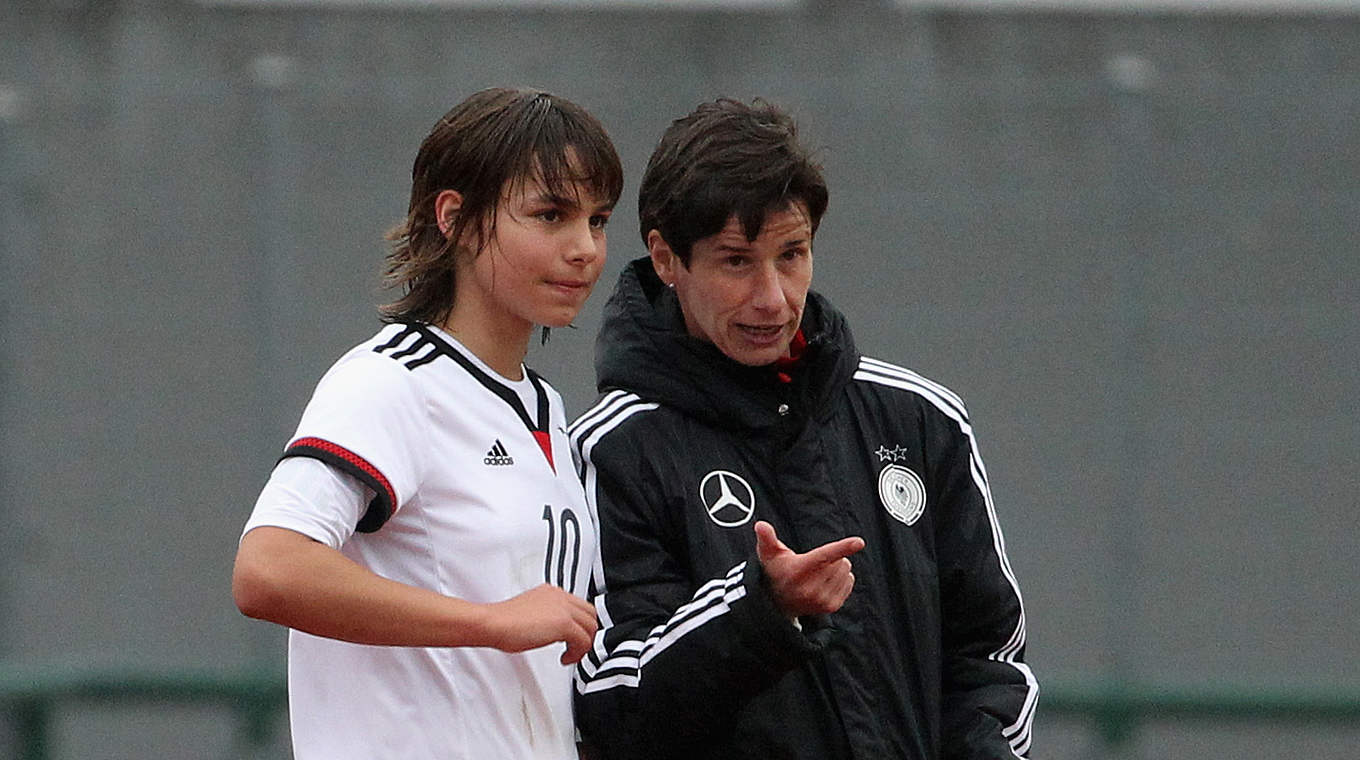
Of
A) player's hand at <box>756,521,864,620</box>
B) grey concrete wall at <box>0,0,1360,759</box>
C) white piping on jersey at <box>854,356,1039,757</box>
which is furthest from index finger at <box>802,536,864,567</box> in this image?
grey concrete wall at <box>0,0,1360,759</box>

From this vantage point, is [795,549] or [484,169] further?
[795,549]

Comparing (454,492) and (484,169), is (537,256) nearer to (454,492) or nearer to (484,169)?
(484,169)

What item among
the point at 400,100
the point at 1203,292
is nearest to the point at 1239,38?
the point at 1203,292

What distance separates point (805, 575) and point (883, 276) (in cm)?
291

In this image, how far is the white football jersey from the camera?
76.2 inches

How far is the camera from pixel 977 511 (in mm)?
2328

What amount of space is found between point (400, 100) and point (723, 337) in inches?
108

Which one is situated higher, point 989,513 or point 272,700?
point 989,513

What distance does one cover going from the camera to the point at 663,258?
7.74 ft

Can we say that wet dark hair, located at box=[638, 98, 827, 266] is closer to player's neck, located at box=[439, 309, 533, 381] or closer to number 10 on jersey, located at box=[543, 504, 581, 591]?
player's neck, located at box=[439, 309, 533, 381]

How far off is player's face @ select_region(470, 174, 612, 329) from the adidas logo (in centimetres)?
14

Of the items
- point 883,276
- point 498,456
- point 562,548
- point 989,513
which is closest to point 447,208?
point 498,456

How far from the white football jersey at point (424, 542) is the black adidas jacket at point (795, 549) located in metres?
0.16

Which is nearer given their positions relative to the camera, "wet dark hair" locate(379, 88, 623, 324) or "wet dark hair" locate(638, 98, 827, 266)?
"wet dark hair" locate(379, 88, 623, 324)
